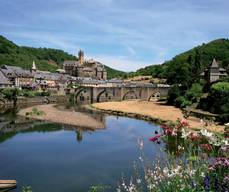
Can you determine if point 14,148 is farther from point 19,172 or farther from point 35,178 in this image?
point 35,178

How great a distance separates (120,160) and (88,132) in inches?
614

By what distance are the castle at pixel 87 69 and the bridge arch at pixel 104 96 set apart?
198 feet

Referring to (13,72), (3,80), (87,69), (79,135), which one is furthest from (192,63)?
(87,69)

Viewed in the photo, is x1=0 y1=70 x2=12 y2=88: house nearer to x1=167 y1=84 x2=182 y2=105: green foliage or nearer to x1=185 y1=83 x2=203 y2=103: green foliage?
x1=167 y1=84 x2=182 y2=105: green foliage

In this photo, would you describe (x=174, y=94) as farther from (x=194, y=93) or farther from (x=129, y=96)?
(x=129, y=96)

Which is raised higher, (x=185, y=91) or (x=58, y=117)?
(x=185, y=91)

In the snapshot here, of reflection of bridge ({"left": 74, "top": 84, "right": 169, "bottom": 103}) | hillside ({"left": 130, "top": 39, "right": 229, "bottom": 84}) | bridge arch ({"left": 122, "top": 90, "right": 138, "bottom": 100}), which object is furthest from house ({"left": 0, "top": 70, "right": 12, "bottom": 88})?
hillside ({"left": 130, "top": 39, "right": 229, "bottom": 84})

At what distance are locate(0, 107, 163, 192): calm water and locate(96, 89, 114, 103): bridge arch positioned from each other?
4546 cm

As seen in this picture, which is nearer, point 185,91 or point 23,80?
point 185,91

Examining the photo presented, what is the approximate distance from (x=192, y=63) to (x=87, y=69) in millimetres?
80343

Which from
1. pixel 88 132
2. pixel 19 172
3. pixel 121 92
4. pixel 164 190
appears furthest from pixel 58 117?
pixel 164 190

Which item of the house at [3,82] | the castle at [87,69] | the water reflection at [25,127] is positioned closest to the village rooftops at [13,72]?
the house at [3,82]

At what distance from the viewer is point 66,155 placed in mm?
27812

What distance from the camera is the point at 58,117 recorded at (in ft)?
176
